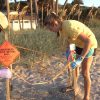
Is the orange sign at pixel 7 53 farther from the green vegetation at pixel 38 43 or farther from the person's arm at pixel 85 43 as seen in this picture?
the green vegetation at pixel 38 43

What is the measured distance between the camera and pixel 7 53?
4.21m

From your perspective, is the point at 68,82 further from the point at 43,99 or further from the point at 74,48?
the point at 74,48

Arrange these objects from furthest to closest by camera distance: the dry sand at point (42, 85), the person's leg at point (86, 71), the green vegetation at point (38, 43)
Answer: the green vegetation at point (38, 43), the dry sand at point (42, 85), the person's leg at point (86, 71)

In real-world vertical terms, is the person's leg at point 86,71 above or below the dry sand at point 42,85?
above

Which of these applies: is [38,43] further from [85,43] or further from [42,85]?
[85,43]

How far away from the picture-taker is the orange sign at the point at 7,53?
4.18 metres

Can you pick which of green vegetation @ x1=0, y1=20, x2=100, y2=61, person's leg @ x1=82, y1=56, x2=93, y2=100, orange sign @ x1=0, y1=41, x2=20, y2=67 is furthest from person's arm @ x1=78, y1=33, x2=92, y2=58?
green vegetation @ x1=0, y1=20, x2=100, y2=61

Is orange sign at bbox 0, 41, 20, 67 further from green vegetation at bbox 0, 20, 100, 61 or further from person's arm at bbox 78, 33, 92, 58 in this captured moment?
green vegetation at bbox 0, 20, 100, 61

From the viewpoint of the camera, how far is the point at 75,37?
4.28 m

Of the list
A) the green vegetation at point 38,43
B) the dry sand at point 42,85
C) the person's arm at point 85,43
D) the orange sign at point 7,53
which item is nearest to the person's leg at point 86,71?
the person's arm at point 85,43

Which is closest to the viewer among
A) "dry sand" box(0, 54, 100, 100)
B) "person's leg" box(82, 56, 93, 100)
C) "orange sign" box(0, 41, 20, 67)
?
"orange sign" box(0, 41, 20, 67)

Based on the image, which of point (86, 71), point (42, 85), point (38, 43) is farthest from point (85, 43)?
point (38, 43)

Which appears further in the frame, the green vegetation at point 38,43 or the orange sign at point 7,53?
the green vegetation at point 38,43

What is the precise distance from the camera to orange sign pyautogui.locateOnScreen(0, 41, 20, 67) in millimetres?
4180
